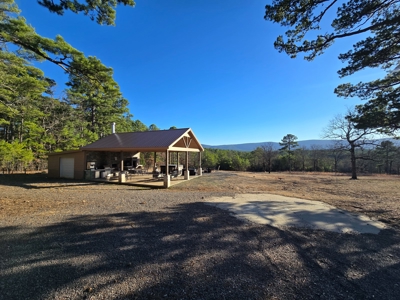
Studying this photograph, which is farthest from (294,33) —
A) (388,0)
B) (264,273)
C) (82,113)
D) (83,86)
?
(82,113)

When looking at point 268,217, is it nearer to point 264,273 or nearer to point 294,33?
point 264,273

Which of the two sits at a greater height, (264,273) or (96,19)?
(96,19)

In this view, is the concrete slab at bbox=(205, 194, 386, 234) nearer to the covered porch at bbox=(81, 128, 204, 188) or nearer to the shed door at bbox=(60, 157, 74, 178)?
the covered porch at bbox=(81, 128, 204, 188)

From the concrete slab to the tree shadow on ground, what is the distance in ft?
1.38

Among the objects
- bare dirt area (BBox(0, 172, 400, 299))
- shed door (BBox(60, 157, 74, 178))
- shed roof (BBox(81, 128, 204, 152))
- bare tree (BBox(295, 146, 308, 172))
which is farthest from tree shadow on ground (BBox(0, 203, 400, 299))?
bare tree (BBox(295, 146, 308, 172))

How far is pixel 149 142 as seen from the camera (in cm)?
1198

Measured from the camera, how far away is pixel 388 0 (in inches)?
191

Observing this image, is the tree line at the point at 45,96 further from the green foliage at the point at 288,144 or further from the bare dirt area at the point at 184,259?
the green foliage at the point at 288,144

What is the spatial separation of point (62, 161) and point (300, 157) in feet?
114

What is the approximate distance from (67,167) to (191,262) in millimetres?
14065

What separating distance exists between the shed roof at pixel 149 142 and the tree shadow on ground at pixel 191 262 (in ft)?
22.9

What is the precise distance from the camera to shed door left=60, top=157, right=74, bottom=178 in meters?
13.2

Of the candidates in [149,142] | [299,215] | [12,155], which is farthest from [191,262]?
[12,155]

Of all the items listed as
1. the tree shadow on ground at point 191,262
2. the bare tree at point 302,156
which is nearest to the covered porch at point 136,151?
the tree shadow on ground at point 191,262
